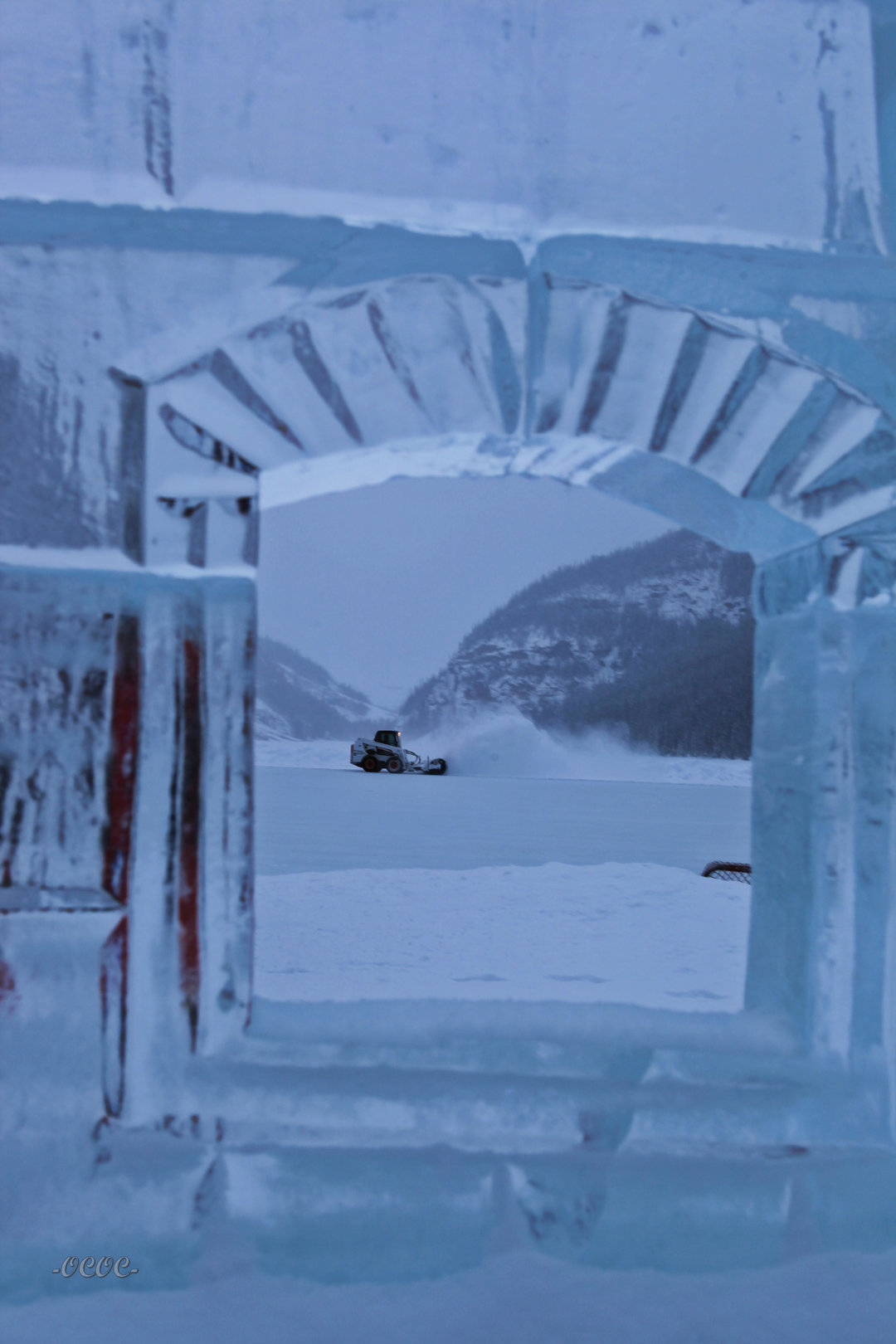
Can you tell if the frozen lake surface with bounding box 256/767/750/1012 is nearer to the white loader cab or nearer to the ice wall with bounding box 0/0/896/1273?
the ice wall with bounding box 0/0/896/1273

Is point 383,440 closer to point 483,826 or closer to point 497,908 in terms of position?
point 497,908

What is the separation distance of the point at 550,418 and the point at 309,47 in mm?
793

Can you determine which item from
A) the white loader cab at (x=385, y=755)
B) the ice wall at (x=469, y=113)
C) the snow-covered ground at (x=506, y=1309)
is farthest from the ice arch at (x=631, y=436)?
the white loader cab at (x=385, y=755)

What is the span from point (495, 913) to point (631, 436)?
7.67 ft

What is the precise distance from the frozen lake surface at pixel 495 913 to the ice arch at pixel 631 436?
357 mm

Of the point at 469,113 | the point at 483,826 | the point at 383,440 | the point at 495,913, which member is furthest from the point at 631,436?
the point at 483,826

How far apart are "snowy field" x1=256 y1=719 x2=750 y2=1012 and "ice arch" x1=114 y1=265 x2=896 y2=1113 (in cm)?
37

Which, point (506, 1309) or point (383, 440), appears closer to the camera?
point (506, 1309)

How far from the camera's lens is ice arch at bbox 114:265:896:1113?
1353 mm

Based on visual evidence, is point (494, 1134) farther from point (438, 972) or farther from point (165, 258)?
point (165, 258)

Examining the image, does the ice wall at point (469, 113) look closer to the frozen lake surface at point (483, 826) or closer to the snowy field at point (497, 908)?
the snowy field at point (497, 908)

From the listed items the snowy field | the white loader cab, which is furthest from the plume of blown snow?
the snowy field

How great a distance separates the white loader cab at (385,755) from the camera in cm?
1770

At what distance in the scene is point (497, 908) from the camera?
3344mm
